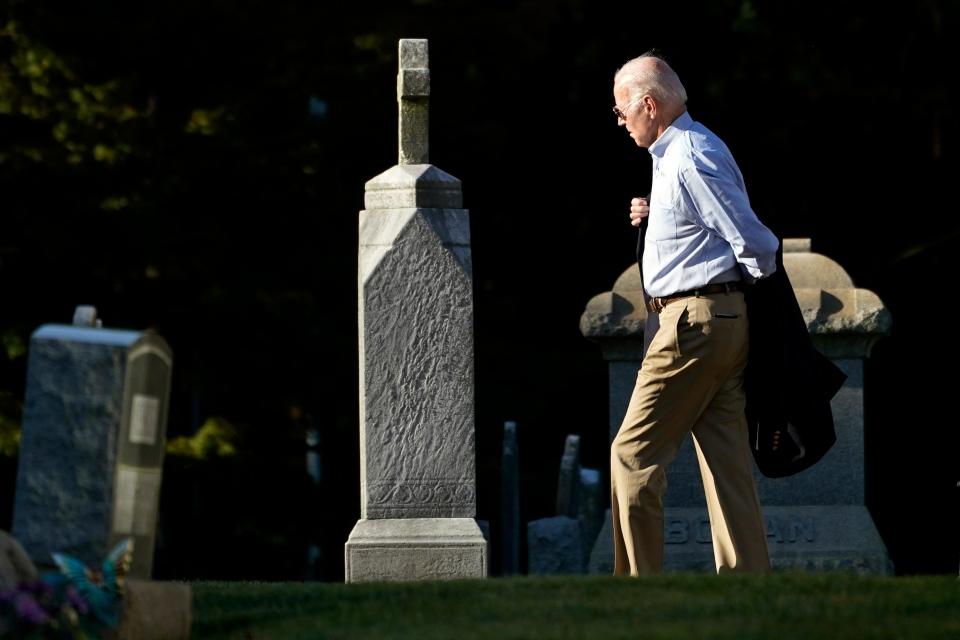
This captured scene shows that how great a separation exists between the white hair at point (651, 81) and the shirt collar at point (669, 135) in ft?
0.25

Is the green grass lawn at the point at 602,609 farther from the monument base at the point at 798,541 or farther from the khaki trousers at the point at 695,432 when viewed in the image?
the monument base at the point at 798,541

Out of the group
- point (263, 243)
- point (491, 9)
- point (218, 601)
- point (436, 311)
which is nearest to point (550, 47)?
point (491, 9)

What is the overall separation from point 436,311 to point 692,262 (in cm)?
191

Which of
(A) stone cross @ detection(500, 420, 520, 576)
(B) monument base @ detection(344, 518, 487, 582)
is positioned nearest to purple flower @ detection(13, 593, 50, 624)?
(B) monument base @ detection(344, 518, 487, 582)

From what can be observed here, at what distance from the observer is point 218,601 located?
7.38 metres

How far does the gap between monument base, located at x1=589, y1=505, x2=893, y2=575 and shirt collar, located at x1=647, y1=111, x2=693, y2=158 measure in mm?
3708

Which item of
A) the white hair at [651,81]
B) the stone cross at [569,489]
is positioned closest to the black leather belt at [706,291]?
the white hair at [651,81]

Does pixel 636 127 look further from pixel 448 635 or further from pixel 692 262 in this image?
pixel 448 635

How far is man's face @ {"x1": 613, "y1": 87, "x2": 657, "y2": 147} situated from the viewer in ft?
26.4

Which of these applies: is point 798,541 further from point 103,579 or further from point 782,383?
point 103,579

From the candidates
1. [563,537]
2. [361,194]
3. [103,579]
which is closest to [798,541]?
[563,537]

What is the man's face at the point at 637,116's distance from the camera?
8.04 m

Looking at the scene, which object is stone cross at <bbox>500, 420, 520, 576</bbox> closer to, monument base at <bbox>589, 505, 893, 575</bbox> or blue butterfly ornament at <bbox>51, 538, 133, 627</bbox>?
monument base at <bbox>589, 505, 893, 575</bbox>

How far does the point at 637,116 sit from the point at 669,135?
157 millimetres
